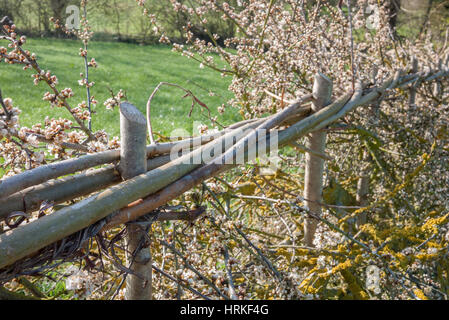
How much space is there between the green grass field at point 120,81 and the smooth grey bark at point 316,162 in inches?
132

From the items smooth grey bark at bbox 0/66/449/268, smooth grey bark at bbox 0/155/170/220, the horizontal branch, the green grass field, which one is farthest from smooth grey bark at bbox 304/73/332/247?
the green grass field

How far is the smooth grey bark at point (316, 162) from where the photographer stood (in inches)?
54.8

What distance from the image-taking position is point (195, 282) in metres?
1.41

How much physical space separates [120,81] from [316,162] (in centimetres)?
865

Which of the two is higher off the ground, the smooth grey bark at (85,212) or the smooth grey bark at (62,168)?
the smooth grey bark at (62,168)

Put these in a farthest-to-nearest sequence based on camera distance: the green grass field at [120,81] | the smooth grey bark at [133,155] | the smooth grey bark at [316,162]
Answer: the green grass field at [120,81] < the smooth grey bark at [316,162] < the smooth grey bark at [133,155]

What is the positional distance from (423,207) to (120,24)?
14.4 m

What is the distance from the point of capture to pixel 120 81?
958 cm

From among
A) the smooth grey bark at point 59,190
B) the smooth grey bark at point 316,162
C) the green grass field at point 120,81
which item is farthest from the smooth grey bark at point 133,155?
the green grass field at point 120,81

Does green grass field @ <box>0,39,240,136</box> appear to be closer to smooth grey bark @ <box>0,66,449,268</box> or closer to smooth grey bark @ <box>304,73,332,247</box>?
smooth grey bark @ <box>304,73,332,247</box>

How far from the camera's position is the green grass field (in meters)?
6.53

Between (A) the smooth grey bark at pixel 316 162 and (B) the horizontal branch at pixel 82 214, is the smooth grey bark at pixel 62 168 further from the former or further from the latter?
(A) the smooth grey bark at pixel 316 162

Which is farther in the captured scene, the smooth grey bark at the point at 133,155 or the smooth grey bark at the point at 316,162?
the smooth grey bark at the point at 316,162

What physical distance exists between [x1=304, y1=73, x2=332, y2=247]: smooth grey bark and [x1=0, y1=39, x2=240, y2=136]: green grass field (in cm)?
336
